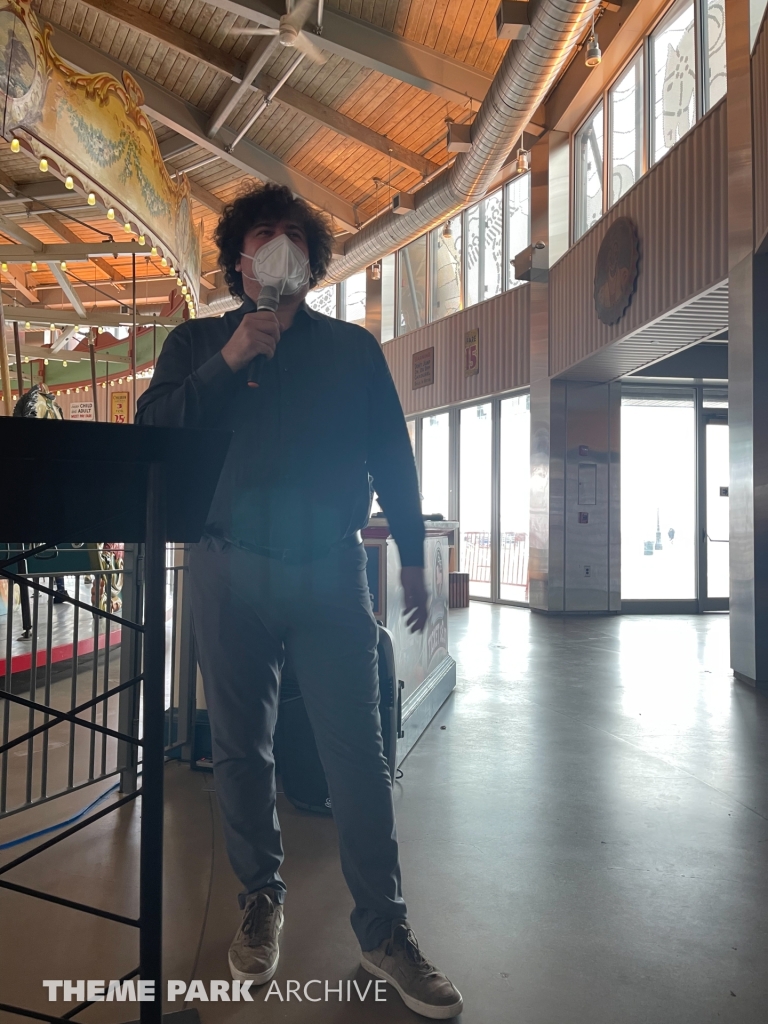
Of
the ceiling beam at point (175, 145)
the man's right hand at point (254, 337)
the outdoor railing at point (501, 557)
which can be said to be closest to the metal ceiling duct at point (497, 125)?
the ceiling beam at point (175, 145)

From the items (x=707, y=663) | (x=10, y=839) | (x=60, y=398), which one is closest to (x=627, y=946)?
(x=10, y=839)

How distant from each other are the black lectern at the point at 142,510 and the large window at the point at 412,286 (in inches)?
414

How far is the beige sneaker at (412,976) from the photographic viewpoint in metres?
1.42

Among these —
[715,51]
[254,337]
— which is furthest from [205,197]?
[254,337]

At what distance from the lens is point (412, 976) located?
1.45 m

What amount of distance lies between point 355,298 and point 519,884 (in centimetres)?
1177

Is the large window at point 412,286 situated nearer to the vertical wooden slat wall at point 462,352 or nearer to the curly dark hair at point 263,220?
the vertical wooden slat wall at point 462,352

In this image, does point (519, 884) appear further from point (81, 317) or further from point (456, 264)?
point (456, 264)

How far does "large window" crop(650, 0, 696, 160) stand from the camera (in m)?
6.07

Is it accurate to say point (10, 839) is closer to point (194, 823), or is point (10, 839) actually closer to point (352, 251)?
point (194, 823)

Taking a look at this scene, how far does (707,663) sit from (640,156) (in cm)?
454

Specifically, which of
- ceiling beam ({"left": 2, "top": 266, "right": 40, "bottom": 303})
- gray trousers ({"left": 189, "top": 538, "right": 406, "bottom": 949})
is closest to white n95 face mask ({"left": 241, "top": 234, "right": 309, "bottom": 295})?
gray trousers ({"left": 189, "top": 538, "right": 406, "bottom": 949})

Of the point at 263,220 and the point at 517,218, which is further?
the point at 517,218

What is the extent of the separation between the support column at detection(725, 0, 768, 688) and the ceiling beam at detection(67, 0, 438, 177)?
3832 millimetres
